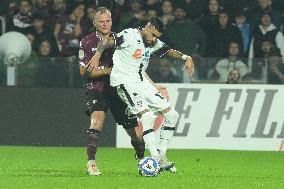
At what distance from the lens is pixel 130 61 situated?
13.0 metres

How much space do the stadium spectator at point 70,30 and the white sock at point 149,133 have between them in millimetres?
6981

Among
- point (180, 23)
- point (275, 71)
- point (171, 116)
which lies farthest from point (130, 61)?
point (180, 23)

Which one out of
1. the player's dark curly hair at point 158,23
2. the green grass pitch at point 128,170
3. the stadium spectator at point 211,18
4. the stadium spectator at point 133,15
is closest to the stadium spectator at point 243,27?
the stadium spectator at point 211,18

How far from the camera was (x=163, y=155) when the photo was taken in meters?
13.1

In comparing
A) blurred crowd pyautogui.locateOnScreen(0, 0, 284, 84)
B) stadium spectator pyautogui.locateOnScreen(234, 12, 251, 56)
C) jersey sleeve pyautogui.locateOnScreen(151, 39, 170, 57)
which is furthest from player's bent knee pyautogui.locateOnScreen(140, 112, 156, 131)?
stadium spectator pyautogui.locateOnScreen(234, 12, 251, 56)

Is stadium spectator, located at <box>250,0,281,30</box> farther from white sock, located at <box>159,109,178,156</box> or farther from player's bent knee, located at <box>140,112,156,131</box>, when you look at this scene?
player's bent knee, located at <box>140,112,156,131</box>

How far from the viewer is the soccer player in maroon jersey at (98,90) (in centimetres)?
1274

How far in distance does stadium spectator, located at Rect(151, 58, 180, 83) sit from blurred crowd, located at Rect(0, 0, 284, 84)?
1.32ft

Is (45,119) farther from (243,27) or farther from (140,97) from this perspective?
(140,97)

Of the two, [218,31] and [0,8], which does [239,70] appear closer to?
[218,31]

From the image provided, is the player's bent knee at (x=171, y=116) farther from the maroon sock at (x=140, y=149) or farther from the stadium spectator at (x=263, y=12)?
the stadium spectator at (x=263, y=12)

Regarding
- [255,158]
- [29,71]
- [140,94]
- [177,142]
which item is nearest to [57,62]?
[29,71]

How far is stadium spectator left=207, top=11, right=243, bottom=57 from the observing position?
1938cm

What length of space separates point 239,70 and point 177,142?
1608 mm
